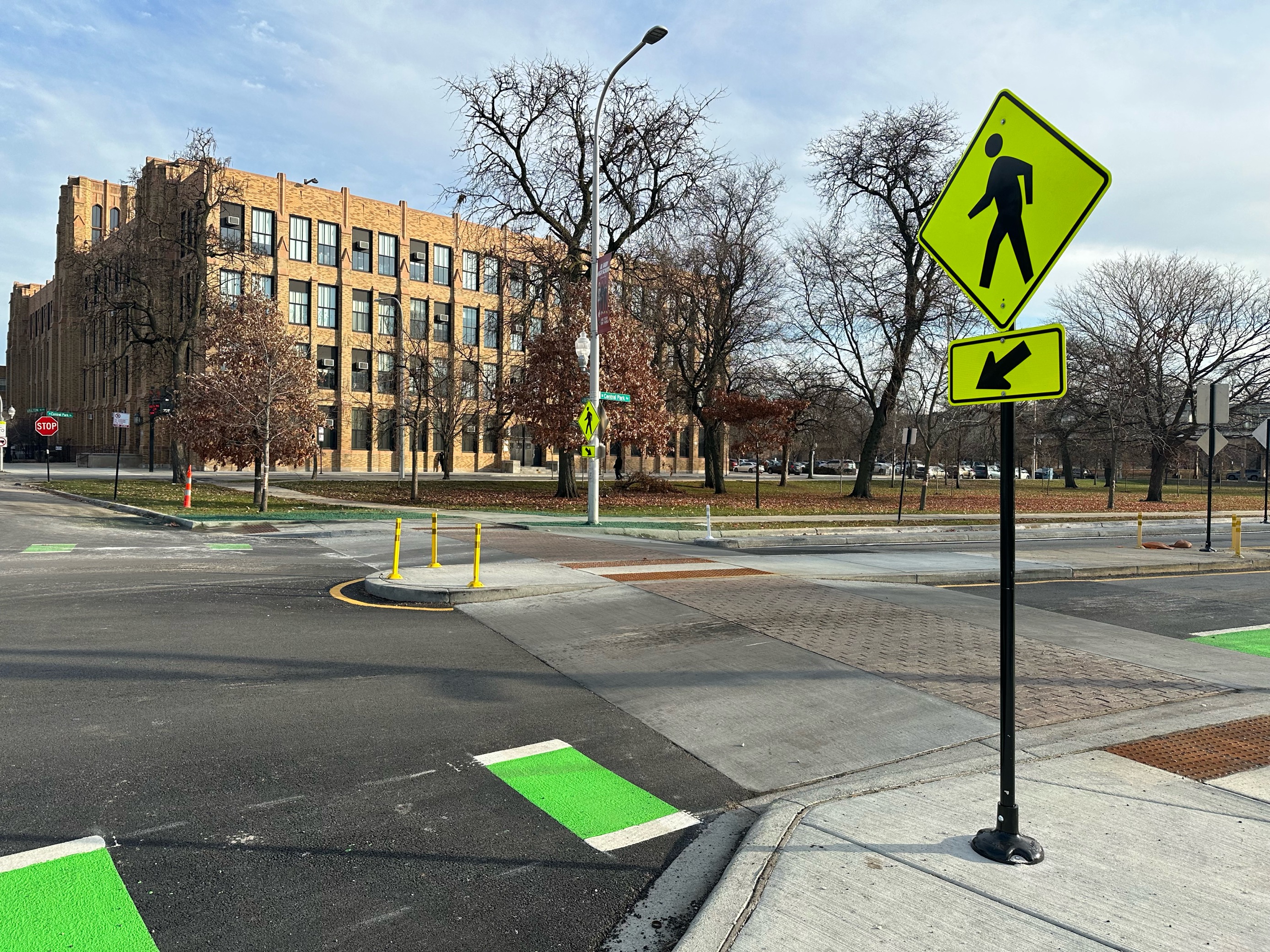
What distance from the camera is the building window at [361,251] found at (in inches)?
2440

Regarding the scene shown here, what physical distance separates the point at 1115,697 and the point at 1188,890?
3.40m

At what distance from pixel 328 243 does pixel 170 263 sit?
26.8 meters

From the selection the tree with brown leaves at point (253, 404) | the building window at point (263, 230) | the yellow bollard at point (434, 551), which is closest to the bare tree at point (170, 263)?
the tree with brown leaves at point (253, 404)

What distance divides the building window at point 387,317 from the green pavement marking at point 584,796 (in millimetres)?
61237

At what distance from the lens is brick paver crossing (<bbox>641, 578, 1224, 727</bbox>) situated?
20.9 ft

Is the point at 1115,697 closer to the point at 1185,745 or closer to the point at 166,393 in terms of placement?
the point at 1185,745

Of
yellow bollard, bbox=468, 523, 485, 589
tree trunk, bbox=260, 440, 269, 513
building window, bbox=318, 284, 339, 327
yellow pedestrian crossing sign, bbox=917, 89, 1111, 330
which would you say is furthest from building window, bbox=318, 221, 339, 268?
yellow pedestrian crossing sign, bbox=917, 89, 1111, 330

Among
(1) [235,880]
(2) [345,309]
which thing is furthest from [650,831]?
(2) [345,309]

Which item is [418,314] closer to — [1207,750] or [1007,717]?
[1207,750]

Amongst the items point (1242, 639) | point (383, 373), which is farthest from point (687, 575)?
point (383, 373)

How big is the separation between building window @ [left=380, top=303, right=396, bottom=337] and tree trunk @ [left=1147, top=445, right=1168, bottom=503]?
49933 mm

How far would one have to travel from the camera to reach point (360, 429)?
61844 millimetres

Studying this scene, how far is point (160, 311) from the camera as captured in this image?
33938mm

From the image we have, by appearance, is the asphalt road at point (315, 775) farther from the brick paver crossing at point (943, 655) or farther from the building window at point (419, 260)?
the building window at point (419, 260)
